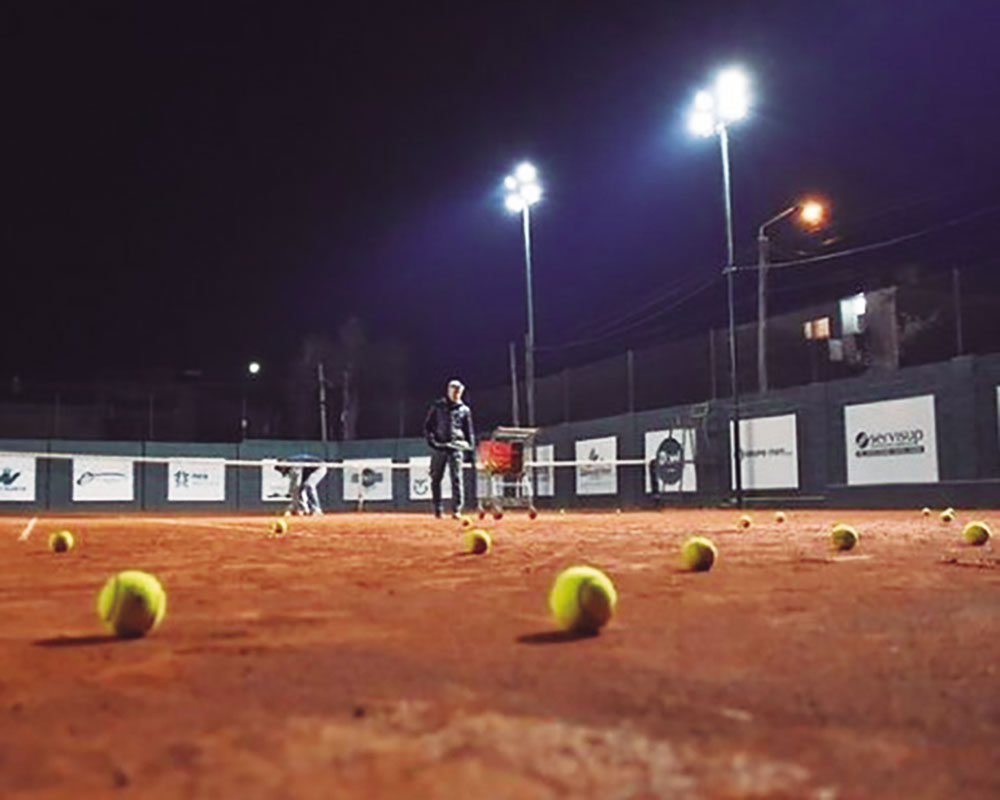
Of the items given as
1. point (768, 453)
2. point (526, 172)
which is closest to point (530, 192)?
point (526, 172)

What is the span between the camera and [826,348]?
82.6ft

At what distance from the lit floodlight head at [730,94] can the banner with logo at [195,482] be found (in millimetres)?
19093

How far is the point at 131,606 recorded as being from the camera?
393 cm

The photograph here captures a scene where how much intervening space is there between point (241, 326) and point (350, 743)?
4471cm

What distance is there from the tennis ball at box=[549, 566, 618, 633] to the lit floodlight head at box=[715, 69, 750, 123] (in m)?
21.8

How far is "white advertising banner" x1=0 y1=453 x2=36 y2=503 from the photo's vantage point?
31.3 m

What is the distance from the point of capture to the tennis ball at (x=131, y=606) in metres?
3.93

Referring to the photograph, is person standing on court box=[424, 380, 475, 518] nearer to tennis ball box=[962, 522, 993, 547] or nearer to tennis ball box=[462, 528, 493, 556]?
tennis ball box=[462, 528, 493, 556]

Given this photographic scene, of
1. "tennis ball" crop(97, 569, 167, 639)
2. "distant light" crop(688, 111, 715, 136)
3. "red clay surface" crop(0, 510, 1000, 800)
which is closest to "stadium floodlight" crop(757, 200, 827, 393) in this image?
"distant light" crop(688, 111, 715, 136)

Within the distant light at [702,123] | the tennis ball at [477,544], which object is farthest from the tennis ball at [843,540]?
the distant light at [702,123]

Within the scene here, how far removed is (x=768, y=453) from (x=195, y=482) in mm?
18946

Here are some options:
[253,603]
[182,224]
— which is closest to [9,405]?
[182,224]

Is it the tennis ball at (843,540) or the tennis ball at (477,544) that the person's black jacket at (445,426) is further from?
the tennis ball at (843,540)

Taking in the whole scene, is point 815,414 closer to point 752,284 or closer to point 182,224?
point 752,284
